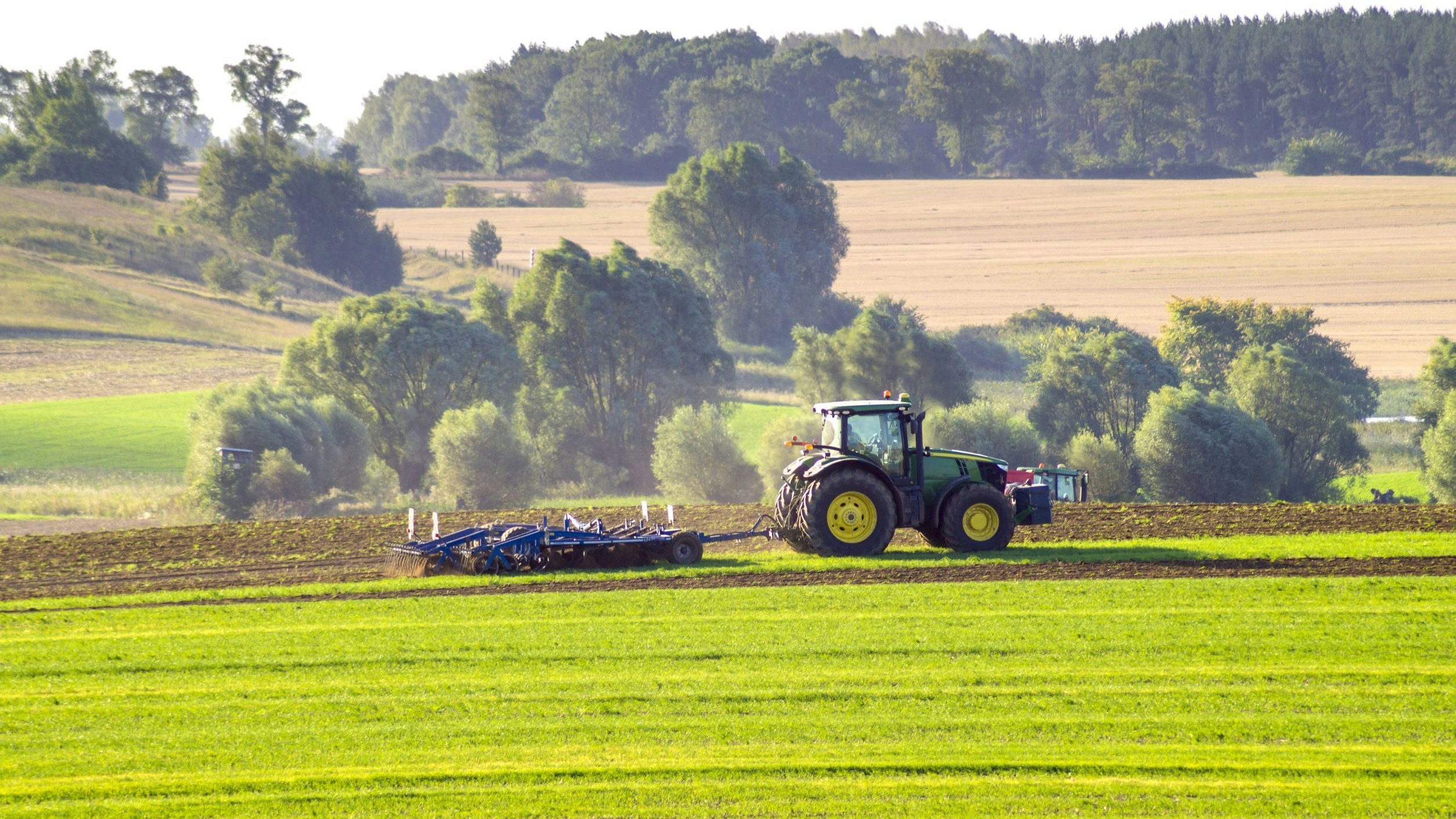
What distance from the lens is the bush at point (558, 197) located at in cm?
12831

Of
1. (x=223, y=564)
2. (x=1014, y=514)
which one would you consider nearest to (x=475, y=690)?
(x=1014, y=514)

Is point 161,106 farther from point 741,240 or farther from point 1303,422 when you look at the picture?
point 1303,422

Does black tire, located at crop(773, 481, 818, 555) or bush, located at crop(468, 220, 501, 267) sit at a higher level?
bush, located at crop(468, 220, 501, 267)

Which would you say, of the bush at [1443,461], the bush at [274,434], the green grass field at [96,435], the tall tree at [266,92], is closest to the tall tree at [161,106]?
the tall tree at [266,92]

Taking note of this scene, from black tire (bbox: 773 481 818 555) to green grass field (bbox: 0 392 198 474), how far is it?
33806mm

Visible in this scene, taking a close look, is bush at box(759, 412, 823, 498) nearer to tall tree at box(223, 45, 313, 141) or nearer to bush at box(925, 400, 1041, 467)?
bush at box(925, 400, 1041, 467)

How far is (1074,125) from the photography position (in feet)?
495

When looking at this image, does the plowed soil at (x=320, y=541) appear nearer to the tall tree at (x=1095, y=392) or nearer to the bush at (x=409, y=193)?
the tall tree at (x=1095, y=392)

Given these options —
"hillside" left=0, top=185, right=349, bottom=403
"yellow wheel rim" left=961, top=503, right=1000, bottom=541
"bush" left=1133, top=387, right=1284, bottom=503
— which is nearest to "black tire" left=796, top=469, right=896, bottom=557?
"yellow wheel rim" left=961, top=503, right=1000, bottom=541

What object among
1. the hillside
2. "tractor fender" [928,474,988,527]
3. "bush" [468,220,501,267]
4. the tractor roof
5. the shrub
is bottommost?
"tractor fender" [928,474,988,527]

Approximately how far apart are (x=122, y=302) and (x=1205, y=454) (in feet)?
193

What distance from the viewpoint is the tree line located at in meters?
136

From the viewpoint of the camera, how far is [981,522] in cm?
1953

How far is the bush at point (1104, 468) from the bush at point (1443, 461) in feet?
29.3
